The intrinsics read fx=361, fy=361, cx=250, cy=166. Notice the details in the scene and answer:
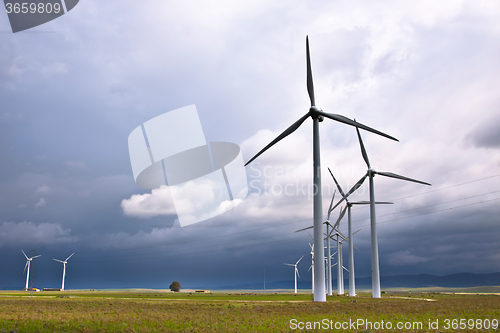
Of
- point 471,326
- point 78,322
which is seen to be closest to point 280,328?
point 471,326

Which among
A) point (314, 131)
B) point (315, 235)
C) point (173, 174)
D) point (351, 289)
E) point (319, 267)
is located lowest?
point (351, 289)

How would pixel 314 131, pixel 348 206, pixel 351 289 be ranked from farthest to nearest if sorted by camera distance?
pixel 348 206, pixel 351 289, pixel 314 131

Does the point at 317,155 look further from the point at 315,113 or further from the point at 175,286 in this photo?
the point at 175,286

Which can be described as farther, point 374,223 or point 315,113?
point 374,223

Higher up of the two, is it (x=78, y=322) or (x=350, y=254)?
(x=350, y=254)

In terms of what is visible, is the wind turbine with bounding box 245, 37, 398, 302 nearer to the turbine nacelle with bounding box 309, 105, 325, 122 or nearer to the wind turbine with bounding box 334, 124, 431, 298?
the turbine nacelle with bounding box 309, 105, 325, 122

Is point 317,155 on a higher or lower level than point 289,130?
lower

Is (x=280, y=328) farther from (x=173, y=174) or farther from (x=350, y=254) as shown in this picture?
(x=350, y=254)

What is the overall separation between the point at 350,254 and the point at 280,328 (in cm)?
7967

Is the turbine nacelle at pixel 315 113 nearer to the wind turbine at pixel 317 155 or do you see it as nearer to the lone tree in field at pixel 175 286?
→ the wind turbine at pixel 317 155

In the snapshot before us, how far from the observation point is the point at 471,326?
29.3m

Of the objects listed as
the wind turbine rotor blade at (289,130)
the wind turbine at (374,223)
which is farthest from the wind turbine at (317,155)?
the wind turbine at (374,223)

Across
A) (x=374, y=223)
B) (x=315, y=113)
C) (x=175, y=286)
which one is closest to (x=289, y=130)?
(x=315, y=113)

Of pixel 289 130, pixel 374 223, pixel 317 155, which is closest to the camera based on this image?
pixel 317 155
